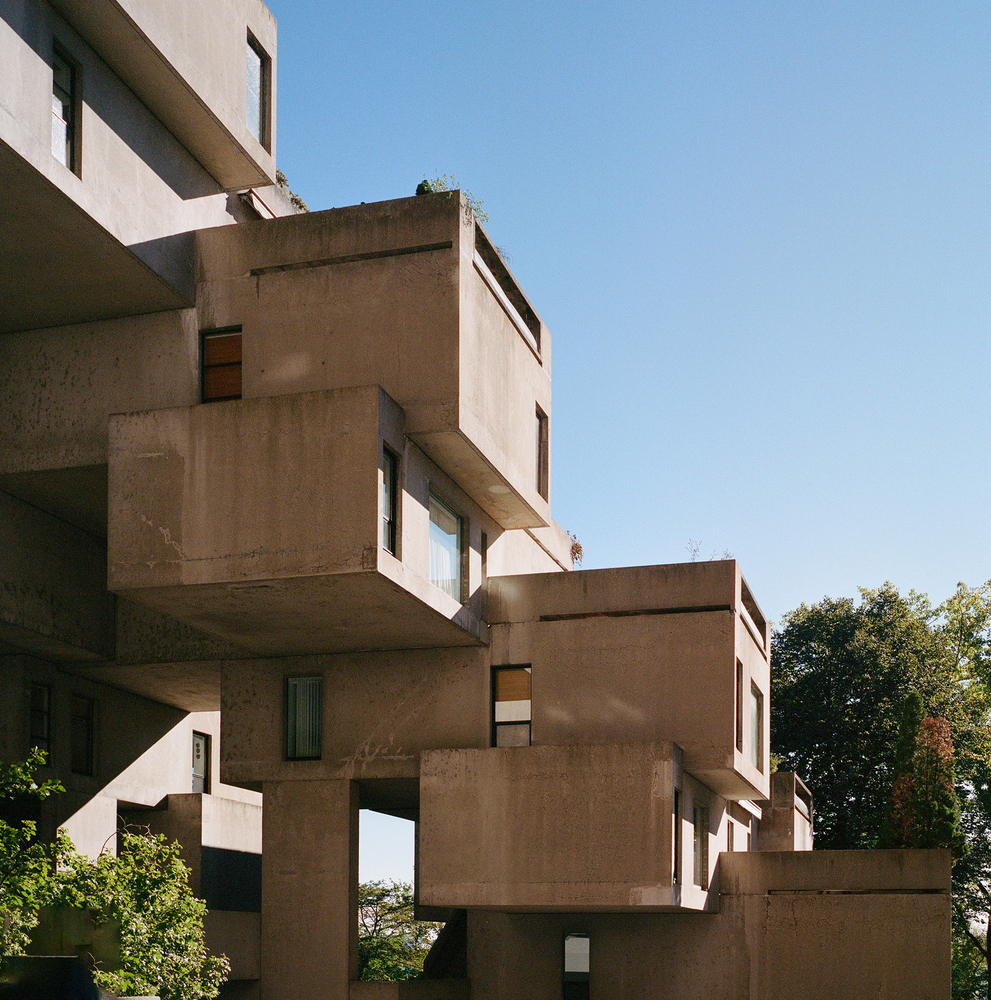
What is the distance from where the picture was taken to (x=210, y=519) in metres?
20.1

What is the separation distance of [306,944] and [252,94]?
14.0m

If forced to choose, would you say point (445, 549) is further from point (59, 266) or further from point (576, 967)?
point (576, 967)

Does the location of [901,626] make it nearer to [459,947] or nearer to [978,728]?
[978,728]

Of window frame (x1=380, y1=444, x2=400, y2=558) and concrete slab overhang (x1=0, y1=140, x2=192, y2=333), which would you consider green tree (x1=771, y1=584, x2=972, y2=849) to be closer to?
window frame (x1=380, y1=444, x2=400, y2=558)

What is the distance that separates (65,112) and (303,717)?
1078 cm

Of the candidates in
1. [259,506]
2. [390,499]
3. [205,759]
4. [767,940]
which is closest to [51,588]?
[259,506]

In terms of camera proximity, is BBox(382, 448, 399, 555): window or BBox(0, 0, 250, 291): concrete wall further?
BBox(382, 448, 399, 555): window

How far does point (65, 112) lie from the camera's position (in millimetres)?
18906

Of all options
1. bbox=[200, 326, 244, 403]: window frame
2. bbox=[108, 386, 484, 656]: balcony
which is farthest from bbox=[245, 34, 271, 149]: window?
bbox=[108, 386, 484, 656]: balcony

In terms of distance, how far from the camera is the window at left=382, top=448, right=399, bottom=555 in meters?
20.4

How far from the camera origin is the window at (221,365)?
21797mm

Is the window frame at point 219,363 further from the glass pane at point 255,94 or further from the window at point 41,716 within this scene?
the window at point 41,716

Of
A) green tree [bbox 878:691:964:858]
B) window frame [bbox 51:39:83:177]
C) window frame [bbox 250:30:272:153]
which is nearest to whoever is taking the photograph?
window frame [bbox 51:39:83:177]

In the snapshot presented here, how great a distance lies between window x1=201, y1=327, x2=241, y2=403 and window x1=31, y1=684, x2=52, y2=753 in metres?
6.91
